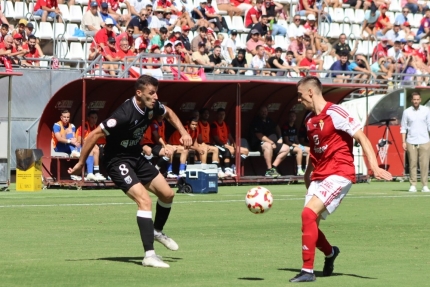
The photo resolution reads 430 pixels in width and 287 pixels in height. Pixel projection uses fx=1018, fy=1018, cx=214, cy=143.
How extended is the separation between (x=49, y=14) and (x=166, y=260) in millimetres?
19233

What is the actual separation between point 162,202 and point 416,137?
12.9 meters

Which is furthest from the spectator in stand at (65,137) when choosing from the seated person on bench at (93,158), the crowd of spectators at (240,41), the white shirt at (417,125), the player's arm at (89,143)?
the player's arm at (89,143)

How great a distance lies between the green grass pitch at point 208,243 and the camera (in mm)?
9574

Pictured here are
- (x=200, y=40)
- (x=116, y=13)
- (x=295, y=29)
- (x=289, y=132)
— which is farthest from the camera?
(x=295, y=29)

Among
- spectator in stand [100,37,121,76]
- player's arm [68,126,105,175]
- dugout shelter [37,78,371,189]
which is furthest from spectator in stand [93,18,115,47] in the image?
player's arm [68,126,105,175]

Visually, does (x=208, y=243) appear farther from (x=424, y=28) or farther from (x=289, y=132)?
(x=424, y=28)

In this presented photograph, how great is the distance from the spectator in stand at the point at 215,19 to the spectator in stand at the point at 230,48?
855 mm

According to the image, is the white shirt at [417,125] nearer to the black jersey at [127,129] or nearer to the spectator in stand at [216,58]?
the spectator in stand at [216,58]

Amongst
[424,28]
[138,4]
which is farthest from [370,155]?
[424,28]

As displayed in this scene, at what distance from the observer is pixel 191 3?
3341 cm

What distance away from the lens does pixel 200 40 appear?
99.0ft

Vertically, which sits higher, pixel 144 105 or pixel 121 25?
pixel 121 25

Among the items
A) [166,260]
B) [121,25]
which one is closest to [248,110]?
[121,25]

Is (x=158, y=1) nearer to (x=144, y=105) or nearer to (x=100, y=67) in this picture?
(x=100, y=67)
